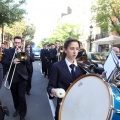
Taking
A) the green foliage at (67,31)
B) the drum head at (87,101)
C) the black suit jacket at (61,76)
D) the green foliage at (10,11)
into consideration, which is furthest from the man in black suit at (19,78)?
the green foliage at (67,31)

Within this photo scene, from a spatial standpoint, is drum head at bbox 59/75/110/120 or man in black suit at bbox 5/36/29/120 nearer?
drum head at bbox 59/75/110/120

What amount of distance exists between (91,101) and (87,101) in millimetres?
80

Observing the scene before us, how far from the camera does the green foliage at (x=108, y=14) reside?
2248 cm

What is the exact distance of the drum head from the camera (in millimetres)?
2754

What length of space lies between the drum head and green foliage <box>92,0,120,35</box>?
19.4 metres

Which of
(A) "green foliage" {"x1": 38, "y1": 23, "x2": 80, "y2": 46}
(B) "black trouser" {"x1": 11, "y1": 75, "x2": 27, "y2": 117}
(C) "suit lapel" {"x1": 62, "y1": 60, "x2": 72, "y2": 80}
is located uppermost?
(A) "green foliage" {"x1": 38, "y1": 23, "x2": 80, "y2": 46}

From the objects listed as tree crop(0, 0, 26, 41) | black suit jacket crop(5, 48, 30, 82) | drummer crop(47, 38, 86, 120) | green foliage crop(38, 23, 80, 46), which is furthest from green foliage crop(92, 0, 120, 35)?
green foliage crop(38, 23, 80, 46)

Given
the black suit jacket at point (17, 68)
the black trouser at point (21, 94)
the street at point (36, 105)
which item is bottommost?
the street at point (36, 105)

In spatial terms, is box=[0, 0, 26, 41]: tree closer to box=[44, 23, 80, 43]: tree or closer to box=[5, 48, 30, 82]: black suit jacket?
box=[5, 48, 30, 82]: black suit jacket

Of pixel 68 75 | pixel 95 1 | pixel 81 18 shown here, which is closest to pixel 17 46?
pixel 68 75

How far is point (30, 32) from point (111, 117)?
65.6 m

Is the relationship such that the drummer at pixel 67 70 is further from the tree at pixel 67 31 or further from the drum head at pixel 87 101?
the tree at pixel 67 31

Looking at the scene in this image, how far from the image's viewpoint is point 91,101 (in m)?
2.91

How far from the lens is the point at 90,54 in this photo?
18.6 meters
